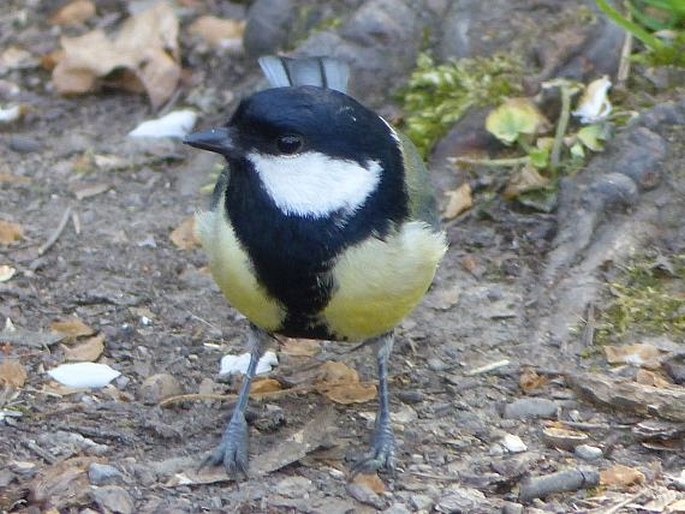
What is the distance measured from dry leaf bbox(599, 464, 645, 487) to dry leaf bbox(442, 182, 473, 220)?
1.48 m

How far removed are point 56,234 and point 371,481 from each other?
5.90 ft

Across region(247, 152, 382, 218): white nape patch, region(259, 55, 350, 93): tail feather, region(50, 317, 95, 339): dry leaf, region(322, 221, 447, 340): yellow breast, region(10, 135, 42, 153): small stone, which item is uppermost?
region(247, 152, 382, 218): white nape patch

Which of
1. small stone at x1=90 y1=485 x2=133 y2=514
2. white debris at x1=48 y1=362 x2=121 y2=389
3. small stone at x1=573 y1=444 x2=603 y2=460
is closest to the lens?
small stone at x1=90 y1=485 x2=133 y2=514

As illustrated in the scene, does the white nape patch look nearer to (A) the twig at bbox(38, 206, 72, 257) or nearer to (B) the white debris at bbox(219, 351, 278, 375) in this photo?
(B) the white debris at bbox(219, 351, 278, 375)

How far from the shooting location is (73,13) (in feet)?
19.0

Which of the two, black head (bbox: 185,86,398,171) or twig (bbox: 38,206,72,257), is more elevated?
black head (bbox: 185,86,398,171)

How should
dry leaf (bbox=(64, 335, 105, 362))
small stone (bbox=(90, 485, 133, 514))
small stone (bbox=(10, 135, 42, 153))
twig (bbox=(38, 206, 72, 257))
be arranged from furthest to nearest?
1. small stone (bbox=(10, 135, 42, 153))
2. twig (bbox=(38, 206, 72, 257))
3. dry leaf (bbox=(64, 335, 105, 362))
4. small stone (bbox=(90, 485, 133, 514))

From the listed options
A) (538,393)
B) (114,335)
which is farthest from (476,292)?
(114,335)

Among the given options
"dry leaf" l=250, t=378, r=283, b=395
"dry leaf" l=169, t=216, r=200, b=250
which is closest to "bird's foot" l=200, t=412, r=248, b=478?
"dry leaf" l=250, t=378, r=283, b=395

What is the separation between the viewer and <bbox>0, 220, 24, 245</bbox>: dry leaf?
4.40 m

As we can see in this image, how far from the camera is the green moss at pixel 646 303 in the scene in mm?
3812

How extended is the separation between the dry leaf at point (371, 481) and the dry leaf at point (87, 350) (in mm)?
985

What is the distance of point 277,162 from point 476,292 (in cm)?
129

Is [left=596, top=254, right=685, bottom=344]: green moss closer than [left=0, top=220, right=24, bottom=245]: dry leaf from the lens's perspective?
Yes
